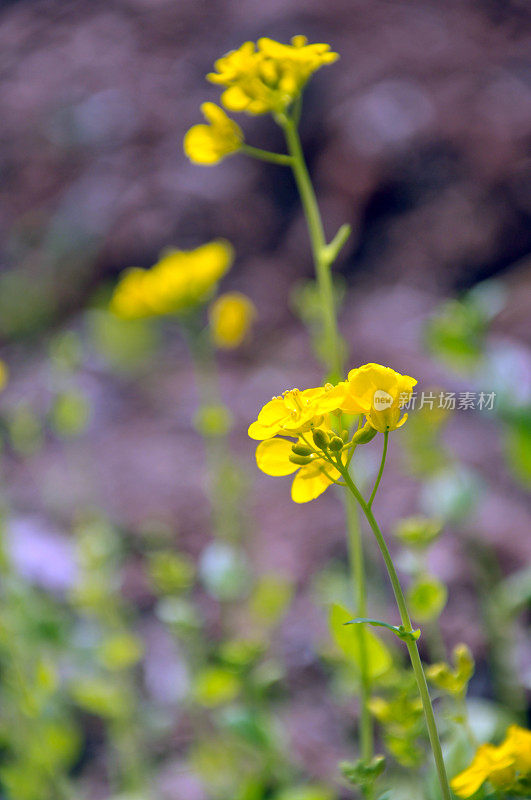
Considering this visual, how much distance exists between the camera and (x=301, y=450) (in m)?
0.54

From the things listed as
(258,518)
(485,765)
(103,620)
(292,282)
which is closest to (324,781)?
(103,620)

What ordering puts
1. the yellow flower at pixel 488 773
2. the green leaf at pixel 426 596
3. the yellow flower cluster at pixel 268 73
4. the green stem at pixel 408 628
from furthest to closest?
1. the green leaf at pixel 426 596
2. the yellow flower cluster at pixel 268 73
3. the yellow flower at pixel 488 773
4. the green stem at pixel 408 628

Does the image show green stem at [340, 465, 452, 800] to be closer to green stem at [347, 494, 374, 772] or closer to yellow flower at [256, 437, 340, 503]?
yellow flower at [256, 437, 340, 503]

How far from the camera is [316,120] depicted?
3.13 m

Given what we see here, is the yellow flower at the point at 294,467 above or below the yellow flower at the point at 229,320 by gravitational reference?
above

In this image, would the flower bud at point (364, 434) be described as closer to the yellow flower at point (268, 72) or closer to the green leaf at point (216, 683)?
the yellow flower at point (268, 72)

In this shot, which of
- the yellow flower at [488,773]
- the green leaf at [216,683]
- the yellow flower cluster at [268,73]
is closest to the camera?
the yellow flower at [488,773]

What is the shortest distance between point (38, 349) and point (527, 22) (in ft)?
8.85

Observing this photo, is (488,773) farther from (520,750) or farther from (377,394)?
(377,394)

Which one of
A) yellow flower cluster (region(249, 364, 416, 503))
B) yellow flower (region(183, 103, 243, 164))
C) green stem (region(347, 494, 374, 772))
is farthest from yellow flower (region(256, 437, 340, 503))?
yellow flower (region(183, 103, 243, 164))

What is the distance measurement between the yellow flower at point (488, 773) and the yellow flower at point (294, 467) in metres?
0.30

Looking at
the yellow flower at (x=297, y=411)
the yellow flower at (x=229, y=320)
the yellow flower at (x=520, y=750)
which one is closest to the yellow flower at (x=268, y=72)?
the yellow flower at (x=297, y=411)

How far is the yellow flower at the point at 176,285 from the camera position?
1199 mm

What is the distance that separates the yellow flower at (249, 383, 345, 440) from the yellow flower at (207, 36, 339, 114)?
0.38 metres
